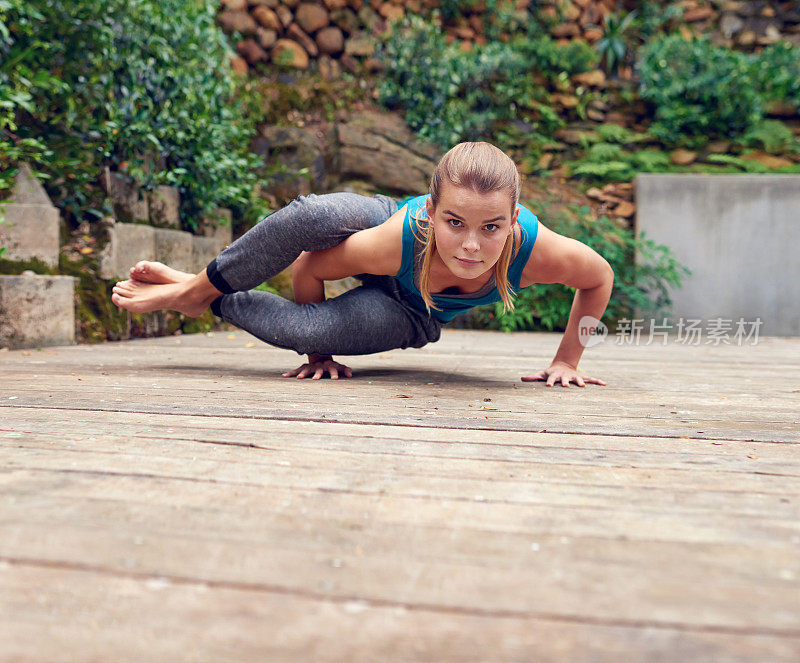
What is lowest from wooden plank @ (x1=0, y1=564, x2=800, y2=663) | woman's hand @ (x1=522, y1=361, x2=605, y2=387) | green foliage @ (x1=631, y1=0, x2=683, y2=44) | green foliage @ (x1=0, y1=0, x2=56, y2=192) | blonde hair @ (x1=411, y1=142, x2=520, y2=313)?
A: wooden plank @ (x1=0, y1=564, x2=800, y2=663)

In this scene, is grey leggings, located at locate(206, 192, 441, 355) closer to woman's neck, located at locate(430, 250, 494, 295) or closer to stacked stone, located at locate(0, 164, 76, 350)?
woman's neck, located at locate(430, 250, 494, 295)

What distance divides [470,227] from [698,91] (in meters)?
5.83

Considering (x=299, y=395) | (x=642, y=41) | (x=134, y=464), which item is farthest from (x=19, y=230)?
(x=642, y=41)

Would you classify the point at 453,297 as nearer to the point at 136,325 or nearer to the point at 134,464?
the point at 134,464

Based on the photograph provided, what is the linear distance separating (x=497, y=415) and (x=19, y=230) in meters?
2.59

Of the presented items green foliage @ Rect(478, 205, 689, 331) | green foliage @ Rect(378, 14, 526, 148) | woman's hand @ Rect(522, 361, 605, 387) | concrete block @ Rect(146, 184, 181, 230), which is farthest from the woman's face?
green foliage @ Rect(378, 14, 526, 148)

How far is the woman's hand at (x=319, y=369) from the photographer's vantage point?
2219 millimetres

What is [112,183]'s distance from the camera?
3.68 meters

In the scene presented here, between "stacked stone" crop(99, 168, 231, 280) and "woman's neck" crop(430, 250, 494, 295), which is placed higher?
"stacked stone" crop(99, 168, 231, 280)

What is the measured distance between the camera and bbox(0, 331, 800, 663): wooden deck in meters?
0.55

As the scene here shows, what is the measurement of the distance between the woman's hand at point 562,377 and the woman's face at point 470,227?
0.58 meters

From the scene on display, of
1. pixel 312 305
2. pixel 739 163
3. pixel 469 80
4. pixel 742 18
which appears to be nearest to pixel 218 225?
pixel 312 305

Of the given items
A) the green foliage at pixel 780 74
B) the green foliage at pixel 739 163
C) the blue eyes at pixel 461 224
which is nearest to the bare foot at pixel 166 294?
the blue eyes at pixel 461 224

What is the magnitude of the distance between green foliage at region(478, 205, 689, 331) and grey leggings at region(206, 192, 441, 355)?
2958 mm
